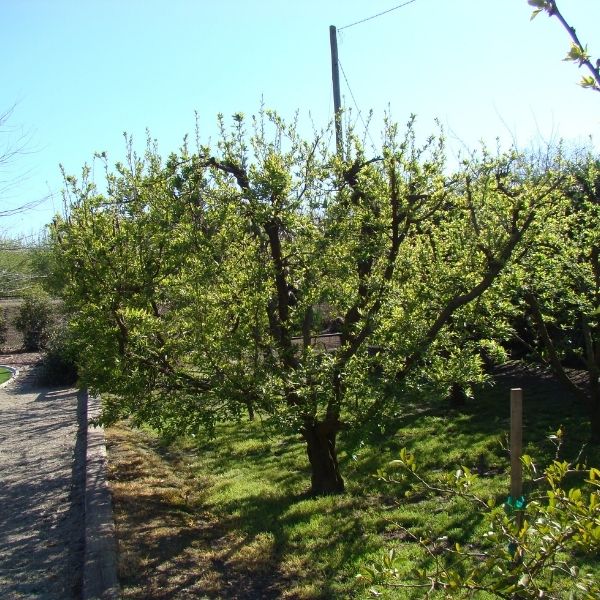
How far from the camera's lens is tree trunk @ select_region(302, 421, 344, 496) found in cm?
689

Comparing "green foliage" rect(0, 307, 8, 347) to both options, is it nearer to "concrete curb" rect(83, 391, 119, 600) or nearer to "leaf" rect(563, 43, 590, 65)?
"concrete curb" rect(83, 391, 119, 600)

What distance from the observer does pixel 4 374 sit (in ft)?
66.7

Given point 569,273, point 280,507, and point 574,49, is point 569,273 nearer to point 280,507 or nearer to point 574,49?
point 280,507

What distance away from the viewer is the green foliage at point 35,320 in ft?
80.6

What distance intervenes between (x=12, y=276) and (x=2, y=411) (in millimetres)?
5539

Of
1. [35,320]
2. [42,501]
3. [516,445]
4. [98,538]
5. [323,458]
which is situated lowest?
[42,501]

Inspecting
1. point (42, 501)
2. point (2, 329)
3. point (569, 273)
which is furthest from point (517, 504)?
point (2, 329)

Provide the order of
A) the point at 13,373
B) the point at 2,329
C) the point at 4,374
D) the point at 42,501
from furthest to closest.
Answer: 1. the point at 2,329
2. the point at 13,373
3. the point at 4,374
4. the point at 42,501

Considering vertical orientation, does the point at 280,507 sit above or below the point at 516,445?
below

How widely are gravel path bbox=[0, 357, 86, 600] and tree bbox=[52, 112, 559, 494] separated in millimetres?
1326

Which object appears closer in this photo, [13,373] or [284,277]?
[284,277]

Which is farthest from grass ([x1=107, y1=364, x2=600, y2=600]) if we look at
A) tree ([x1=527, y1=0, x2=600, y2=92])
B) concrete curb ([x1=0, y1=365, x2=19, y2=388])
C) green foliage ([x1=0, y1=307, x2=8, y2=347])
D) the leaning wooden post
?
green foliage ([x1=0, y1=307, x2=8, y2=347])

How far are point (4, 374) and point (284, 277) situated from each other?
1645cm

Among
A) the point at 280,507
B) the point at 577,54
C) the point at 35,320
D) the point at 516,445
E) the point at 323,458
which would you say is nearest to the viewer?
the point at 577,54
